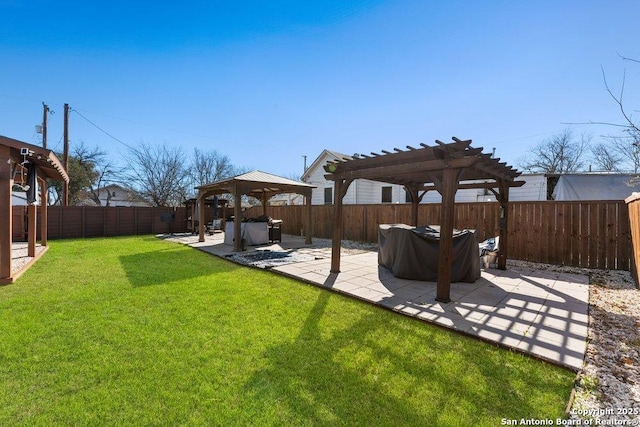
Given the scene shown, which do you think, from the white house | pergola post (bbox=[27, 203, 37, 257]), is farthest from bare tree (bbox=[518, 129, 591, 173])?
pergola post (bbox=[27, 203, 37, 257])

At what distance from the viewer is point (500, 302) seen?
3777 mm

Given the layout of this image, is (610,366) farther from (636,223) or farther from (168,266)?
(168,266)

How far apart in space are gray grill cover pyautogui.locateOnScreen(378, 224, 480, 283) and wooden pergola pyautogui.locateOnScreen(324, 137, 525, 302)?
3.03ft

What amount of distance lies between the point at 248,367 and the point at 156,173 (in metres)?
22.6

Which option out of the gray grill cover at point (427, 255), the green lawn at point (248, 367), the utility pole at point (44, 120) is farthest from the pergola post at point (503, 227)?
the utility pole at point (44, 120)

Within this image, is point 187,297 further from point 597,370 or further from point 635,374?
point 635,374

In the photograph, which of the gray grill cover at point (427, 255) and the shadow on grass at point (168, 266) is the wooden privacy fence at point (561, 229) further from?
the shadow on grass at point (168, 266)

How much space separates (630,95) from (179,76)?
12.1 m

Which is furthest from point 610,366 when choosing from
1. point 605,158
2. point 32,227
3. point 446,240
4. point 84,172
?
point 84,172

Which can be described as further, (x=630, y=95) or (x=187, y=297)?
(x=187, y=297)

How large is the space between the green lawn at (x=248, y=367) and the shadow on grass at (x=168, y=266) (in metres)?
1.12

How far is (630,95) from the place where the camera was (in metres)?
3.42

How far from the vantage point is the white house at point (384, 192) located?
1225 cm

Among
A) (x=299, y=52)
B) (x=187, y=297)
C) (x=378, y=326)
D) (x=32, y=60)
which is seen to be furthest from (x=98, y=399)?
(x=32, y=60)
